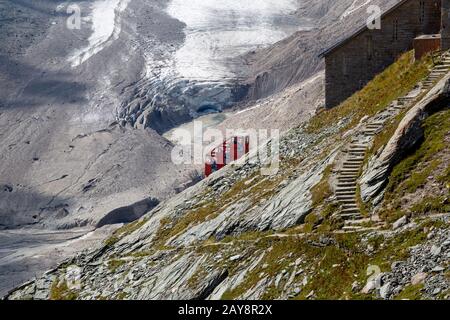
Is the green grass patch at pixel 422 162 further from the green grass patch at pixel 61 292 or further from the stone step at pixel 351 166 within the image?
the green grass patch at pixel 61 292

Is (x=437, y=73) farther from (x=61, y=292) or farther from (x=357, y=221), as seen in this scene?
(x=61, y=292)

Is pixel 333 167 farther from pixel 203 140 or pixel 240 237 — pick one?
pixel 203 140

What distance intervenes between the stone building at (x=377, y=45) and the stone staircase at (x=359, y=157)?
5597mm

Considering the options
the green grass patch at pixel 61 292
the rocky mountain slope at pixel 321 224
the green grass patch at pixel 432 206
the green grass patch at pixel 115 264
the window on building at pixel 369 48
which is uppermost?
the window on building at pixel 369 48

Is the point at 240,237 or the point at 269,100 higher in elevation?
the point at 240,237

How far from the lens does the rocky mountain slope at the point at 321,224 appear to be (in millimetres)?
27609

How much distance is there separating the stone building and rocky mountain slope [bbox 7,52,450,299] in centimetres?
197

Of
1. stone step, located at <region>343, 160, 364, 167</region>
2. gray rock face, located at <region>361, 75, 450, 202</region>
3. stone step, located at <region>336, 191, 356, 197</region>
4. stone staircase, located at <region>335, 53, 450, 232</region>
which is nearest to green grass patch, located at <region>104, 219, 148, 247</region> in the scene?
stone staircase, located at <region>335, 53, 450, 232</region>

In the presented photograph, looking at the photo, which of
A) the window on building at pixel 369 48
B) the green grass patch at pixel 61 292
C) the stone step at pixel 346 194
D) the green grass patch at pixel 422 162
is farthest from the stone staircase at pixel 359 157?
the green grass patch at pixel 61 292

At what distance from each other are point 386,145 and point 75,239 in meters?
120

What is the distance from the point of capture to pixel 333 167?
35.5 m

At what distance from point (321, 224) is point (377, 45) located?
16.1m

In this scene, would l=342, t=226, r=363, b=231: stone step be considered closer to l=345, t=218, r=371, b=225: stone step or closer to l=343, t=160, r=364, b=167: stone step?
l=345, t=218, r=371, b=225: stone step
